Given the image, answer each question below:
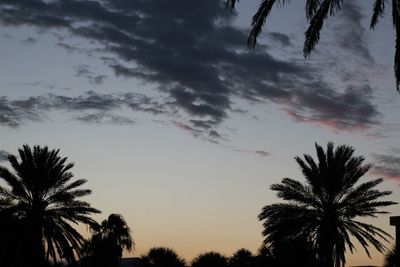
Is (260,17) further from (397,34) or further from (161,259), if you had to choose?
(161,259)

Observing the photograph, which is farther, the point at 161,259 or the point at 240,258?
the point at 240,258

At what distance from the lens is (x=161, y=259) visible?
1631 inches

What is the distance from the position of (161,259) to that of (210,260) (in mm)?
3944

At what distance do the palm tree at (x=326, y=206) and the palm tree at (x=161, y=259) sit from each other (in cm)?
762

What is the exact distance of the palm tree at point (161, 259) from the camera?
1624 inches

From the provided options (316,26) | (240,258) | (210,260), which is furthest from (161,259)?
(316,26)

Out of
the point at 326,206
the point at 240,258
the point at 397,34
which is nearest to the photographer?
the point at 397,34

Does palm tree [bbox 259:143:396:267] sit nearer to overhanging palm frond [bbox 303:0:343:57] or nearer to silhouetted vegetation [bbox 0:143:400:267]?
silhouetted vegetation [bbox 0:143:400:267]

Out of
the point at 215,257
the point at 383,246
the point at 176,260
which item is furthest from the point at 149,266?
the point at 383,246

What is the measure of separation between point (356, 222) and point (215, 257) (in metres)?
11.1

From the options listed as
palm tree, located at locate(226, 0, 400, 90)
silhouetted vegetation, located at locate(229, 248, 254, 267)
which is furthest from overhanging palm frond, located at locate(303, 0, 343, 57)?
silhouetted vegetation, located at locate(229, 248, 254, 267)

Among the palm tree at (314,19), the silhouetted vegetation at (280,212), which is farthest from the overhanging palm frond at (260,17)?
the silhouetted vegetation at (280,212)

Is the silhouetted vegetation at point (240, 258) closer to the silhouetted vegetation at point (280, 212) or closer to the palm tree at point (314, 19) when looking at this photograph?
the silhouetted vegetation at point (280, 212)

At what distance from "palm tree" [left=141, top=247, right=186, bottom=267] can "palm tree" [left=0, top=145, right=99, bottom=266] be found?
5790 millimetres
